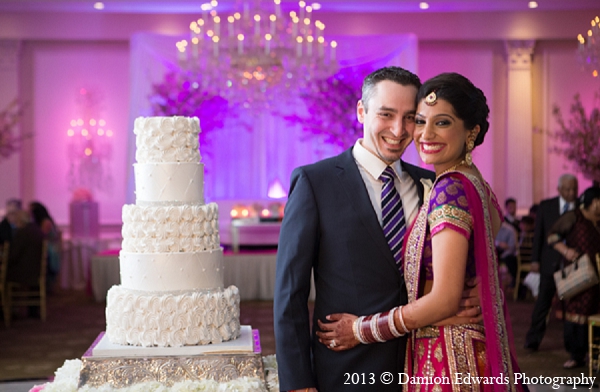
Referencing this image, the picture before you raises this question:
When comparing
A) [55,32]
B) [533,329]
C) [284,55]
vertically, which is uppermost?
[55,32]

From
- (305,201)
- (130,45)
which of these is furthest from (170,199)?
(130,45)

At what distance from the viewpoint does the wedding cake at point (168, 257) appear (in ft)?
13.4

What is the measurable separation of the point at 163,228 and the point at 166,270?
0.80 feet

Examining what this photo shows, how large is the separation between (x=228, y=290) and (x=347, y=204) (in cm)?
209

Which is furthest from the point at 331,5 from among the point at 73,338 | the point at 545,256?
the point at 73,338

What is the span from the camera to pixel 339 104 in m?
11.9

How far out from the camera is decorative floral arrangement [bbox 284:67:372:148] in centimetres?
1187

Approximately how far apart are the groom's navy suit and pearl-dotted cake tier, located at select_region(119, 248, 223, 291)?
5.96 feet

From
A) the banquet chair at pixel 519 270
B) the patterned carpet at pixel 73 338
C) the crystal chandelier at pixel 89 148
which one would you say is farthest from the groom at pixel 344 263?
the crystal chandelier at pixel 89 148

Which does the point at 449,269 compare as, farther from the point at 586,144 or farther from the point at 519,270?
the point at 586,144

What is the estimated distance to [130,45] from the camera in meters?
12.6

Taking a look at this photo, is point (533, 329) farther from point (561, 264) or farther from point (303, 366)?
point (303, 366)

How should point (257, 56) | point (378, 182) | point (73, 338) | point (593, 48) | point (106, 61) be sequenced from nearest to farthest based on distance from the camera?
point (378, 182) → point (73, 338) → point (593, 48) → point (257, 56) → point (106, 61)

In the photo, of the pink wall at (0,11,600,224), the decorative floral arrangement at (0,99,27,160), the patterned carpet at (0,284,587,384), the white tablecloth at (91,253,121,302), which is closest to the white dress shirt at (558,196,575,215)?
the patterned carpet at (0,284,587,384)
